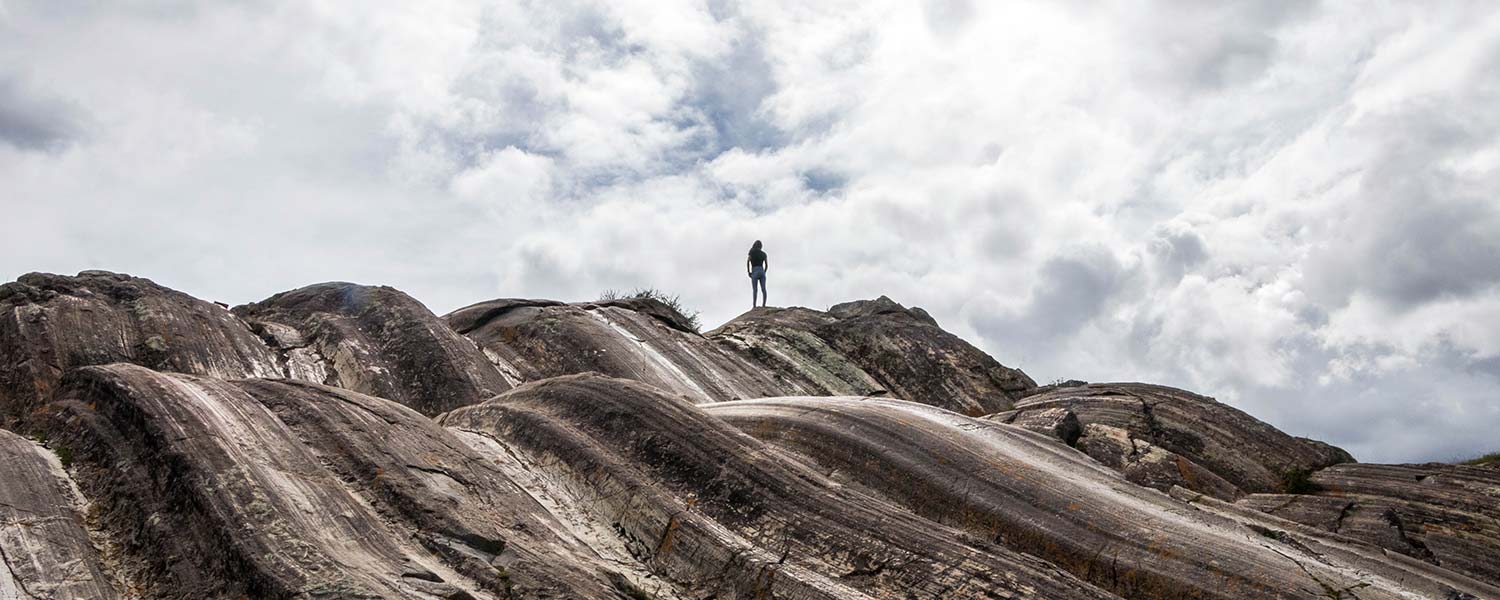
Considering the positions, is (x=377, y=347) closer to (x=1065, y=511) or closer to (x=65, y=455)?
(x=65, y=455)

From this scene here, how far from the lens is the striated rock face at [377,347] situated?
21.7 meters

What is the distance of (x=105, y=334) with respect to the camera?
19.9 metres

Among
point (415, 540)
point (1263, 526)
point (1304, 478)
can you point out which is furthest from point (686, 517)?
point (1304, 478)

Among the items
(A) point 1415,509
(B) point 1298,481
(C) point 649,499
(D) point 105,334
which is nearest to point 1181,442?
(B) point 1298,481

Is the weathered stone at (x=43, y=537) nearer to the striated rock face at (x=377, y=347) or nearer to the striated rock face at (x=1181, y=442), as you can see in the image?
the striated rock face at (x=377, y=347)

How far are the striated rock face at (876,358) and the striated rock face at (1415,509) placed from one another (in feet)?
36.0

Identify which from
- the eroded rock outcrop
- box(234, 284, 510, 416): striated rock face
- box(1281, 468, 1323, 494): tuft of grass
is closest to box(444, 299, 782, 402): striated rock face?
box(234, 284, 510, 416): striated rock face

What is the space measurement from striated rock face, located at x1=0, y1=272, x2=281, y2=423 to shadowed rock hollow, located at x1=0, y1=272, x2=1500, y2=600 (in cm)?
9

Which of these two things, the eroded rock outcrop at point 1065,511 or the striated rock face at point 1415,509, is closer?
the eroded rock outcrop at point 1065,511

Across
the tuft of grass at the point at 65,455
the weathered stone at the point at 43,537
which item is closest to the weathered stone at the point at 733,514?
the tuft of grass at the point at 65,455

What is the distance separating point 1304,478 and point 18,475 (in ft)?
62.0

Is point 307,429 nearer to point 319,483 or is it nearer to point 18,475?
point 319,483

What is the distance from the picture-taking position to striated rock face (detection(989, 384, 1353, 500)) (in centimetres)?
1783

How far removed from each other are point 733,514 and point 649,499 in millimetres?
1189
